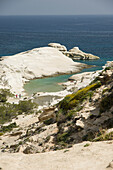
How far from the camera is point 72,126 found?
1884 cm

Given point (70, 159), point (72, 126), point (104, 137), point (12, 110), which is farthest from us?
point (12, 110)

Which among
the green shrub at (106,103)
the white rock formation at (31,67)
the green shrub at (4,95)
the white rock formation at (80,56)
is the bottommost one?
the green shrub at (4,95)

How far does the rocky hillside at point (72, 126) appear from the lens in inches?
684

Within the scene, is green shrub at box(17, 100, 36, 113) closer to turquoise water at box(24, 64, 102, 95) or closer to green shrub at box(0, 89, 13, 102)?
green shrub at box(0, 89, 13, 102)

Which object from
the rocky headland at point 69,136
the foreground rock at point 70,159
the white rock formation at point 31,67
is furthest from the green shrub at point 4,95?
the foreground rock at point 70,159

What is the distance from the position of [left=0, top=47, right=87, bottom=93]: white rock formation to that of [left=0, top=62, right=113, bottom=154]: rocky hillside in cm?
2964

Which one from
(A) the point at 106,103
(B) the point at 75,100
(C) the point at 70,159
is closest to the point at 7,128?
(B) the point at 75,100

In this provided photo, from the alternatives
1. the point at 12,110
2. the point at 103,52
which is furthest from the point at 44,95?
the point at 103,52

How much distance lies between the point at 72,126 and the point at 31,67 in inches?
1994

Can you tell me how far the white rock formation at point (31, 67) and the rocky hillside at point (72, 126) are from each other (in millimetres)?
29639

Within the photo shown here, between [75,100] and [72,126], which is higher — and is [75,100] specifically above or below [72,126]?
above

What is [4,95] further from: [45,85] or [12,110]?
[45,85]

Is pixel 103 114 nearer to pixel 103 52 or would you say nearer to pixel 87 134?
pixel 87 134

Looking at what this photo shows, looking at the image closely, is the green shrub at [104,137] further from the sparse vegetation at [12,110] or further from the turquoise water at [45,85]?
the turquoise water at [45,85]
